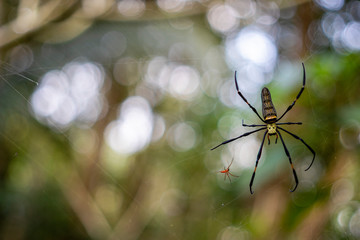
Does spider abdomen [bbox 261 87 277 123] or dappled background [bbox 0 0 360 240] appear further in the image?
dappled background [bbox 0 0 360 240]

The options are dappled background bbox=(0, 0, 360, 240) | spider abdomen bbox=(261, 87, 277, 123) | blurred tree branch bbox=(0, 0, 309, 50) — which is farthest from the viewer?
blurred tree branch bbox=(0, 0, 309, 50)

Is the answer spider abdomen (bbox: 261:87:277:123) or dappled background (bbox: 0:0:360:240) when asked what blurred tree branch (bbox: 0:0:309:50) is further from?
spider abdomen (bbox: 261:87:277:123)

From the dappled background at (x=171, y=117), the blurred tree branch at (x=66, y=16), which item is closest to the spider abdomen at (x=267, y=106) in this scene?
the dappled background at (x=171, y=117)

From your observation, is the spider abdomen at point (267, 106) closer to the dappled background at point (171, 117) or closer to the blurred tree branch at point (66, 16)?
the dappled background at point (171, 117)

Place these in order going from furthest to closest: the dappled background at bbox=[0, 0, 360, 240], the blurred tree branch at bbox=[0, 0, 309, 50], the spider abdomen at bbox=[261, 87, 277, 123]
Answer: the blurred tree branch at bbox=[0, 0, 309, 50] → the dappled background at bbox=[0, 0, 360, 240] → the spider abdomen at bbox=[261, 87, 277, 123]

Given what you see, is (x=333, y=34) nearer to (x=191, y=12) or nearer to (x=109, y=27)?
(x=191, y=12)

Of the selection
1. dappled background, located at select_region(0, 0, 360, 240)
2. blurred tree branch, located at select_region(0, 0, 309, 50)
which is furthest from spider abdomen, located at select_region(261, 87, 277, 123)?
blurred tree branch, located at select_region(0, 0, 309, 50)

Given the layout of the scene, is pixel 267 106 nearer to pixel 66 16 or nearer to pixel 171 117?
pixel 66 16
